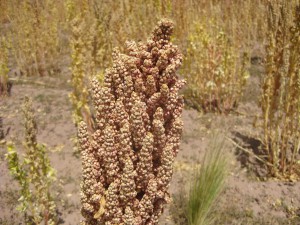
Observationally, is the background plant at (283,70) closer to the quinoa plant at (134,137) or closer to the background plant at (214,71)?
the background plant at (214,71)

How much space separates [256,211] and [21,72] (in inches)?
213

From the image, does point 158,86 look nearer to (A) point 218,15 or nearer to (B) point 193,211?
(B) point 193,211

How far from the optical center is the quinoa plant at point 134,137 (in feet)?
4.56

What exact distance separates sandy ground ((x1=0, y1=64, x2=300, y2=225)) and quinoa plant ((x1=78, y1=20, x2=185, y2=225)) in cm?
94

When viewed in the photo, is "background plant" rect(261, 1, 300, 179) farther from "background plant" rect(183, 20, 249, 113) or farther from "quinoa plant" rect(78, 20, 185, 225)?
"quinoa plant" rect(78, 20, 185, 225)

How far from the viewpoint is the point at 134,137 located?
55.7 inches

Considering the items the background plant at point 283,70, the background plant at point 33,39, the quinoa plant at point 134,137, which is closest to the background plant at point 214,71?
the background plant at point 283,70

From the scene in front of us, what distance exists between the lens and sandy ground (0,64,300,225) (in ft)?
10.7

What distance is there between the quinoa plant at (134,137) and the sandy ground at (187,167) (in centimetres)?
94

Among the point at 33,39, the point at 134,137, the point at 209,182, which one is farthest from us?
the point at 33,39

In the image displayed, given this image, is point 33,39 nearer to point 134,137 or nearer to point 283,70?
point 283,70

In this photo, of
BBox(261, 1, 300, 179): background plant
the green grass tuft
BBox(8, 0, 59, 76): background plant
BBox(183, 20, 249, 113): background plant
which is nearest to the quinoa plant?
the green grass tuft

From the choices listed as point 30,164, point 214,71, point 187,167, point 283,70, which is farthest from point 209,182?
point 214,71

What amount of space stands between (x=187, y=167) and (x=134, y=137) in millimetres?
2619
